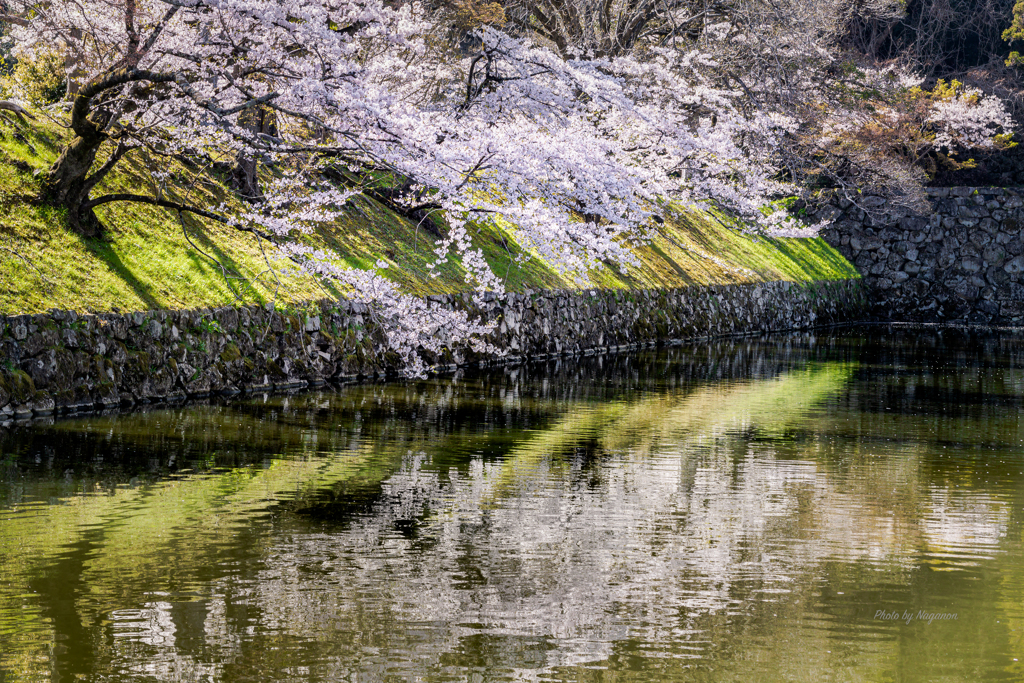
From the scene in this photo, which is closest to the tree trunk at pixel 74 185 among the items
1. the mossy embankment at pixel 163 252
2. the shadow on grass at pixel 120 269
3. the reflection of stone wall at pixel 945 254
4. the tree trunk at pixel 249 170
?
the mossy embankment at pixel 163 252

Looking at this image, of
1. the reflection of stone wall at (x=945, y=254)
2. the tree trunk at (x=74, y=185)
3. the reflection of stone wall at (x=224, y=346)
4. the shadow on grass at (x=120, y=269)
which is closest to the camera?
the reflection of stone wall at (x=224, y=346)

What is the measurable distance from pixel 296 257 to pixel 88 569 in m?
9.84

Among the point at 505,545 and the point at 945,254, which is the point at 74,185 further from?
the point at 945,254

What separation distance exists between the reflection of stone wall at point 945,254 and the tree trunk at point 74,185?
29.7 m

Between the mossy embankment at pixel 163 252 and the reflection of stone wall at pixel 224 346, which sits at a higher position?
the mossy embankment at pixel 163 252

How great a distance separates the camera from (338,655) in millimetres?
5055

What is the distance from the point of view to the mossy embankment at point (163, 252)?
12953 mm

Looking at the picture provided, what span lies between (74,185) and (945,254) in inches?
1234

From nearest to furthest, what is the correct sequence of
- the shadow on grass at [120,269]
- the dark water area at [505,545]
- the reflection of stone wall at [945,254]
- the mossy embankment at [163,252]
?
the dark water area at [505,545] → the mossy embankment at [163,252] → the shadow on grass at [120,269] → the reflection of stone wall at [945,254]

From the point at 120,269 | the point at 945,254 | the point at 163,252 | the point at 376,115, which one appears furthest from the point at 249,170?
the point at 945,254

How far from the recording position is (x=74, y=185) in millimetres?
14352

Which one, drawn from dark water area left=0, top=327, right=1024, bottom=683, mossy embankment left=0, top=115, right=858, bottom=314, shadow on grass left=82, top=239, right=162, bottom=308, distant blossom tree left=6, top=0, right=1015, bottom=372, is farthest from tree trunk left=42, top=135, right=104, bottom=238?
dark water area left=0, top=327, right=1024, bottom=683

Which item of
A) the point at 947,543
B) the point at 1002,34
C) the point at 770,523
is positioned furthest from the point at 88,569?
the point at 1002,34

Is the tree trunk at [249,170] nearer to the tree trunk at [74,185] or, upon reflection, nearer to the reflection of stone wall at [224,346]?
the tree trunk at [74,185]
